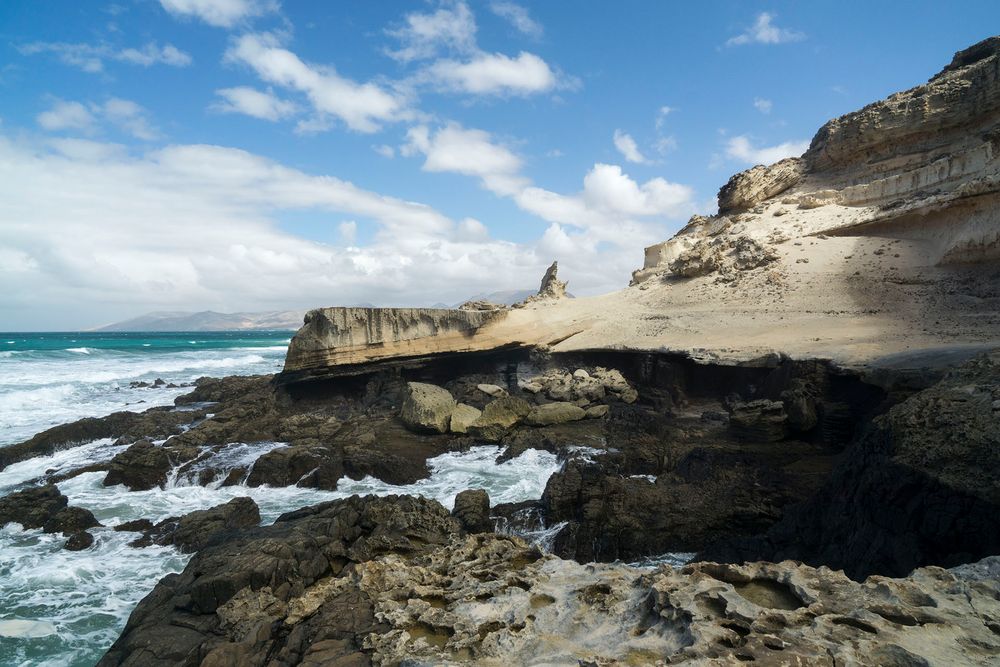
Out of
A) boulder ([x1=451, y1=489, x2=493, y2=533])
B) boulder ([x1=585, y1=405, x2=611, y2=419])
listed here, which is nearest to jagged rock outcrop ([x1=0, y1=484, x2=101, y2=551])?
boulder ([x1=451, y1=489, x2=493, y2=533])

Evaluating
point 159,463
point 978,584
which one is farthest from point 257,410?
point 978,584

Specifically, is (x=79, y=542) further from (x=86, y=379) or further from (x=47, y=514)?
(x=86, y=379)

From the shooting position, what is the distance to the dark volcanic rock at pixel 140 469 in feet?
37.4

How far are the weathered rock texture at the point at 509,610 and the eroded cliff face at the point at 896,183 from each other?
51.4 feet

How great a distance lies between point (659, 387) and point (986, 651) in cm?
1336

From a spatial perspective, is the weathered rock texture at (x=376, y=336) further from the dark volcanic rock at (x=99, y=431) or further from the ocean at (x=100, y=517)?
the dark volcanic rock at (x=99, y=431)

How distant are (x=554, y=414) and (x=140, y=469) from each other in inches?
405

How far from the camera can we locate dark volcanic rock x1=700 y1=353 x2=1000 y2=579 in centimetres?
482

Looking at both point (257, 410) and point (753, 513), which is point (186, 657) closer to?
point (753, 513)

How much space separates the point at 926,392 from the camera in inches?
252

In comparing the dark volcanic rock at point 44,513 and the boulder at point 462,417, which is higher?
the boulder at point 462,417

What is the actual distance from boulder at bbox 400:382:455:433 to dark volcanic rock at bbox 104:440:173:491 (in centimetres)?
597

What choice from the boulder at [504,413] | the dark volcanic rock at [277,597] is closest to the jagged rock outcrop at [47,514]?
the dark volcanic rock at [277,597]

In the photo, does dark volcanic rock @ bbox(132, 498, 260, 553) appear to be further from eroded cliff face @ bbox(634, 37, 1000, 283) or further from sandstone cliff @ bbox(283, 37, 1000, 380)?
eroded cliff face @ bbox(634, 37, 1000, 283)
